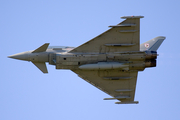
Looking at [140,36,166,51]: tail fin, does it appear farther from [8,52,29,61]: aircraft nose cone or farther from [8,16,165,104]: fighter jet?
[8,52,29,61]: aircraft nose cone

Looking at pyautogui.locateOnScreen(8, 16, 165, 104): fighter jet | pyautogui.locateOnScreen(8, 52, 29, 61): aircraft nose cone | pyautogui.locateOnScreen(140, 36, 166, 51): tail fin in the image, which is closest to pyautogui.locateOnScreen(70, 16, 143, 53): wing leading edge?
pyautogui.locateOnScreen(8, 16, 165, 104): fighter jet

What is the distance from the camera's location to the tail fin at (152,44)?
92.2 feet

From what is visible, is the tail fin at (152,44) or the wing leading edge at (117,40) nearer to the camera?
the wing leading edge at (117,40)

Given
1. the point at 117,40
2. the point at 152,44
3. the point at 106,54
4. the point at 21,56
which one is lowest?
the point at 21,56

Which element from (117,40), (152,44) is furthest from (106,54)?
(152,44)

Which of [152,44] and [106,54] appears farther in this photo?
[152,44]

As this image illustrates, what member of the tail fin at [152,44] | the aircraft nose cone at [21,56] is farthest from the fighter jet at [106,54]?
the tail fin at [152,44]

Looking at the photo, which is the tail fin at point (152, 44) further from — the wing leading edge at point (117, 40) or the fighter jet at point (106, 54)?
the wing leading edge at point (117, 40)

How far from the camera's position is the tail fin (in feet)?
92.2

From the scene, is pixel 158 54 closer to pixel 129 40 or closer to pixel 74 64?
pixel 129 40

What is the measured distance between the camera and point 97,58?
26.3m

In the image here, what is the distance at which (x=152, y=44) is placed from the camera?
28.2 meters

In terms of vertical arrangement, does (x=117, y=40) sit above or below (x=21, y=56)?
above

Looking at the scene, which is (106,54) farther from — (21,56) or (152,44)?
(21,56)
